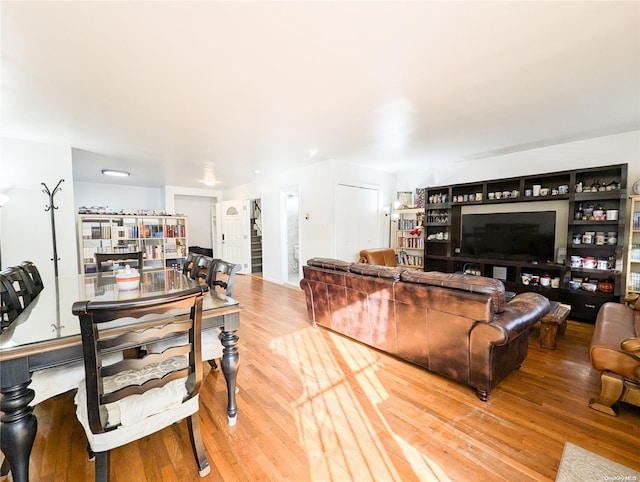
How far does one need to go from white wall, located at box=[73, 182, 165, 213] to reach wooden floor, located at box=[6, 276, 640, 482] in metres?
6.46

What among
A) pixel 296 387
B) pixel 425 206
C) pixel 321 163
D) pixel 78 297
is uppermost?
pixel 321 163

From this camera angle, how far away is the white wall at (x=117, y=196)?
22.0 feet

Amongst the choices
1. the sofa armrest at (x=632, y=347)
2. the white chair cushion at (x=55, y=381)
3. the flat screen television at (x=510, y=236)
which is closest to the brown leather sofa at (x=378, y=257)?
the flat screen television at (x=510, y=236)

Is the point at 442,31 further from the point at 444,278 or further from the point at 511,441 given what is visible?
the point at 511,441

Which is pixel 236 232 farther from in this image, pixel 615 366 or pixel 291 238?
pixel 615 366

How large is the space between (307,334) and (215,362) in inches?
41.6

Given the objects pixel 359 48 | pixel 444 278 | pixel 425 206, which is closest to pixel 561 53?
pixel 359 48

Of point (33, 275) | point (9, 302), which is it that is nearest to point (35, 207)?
point (33, 275)

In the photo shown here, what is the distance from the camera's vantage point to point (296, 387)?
2.15 m

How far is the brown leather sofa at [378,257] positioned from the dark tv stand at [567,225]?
0.78m

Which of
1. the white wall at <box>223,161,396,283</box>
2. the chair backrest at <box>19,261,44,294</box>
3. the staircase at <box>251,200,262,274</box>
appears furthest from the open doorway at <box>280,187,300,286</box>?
the chair backrest at <box>19,261,44,294</box>

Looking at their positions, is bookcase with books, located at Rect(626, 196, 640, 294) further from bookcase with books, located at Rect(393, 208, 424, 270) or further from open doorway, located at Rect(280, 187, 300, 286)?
open doorway, located at Rect(280, 187, 300, 286)

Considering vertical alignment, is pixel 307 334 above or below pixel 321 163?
below

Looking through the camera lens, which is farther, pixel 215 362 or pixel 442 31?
pixel 215 362
